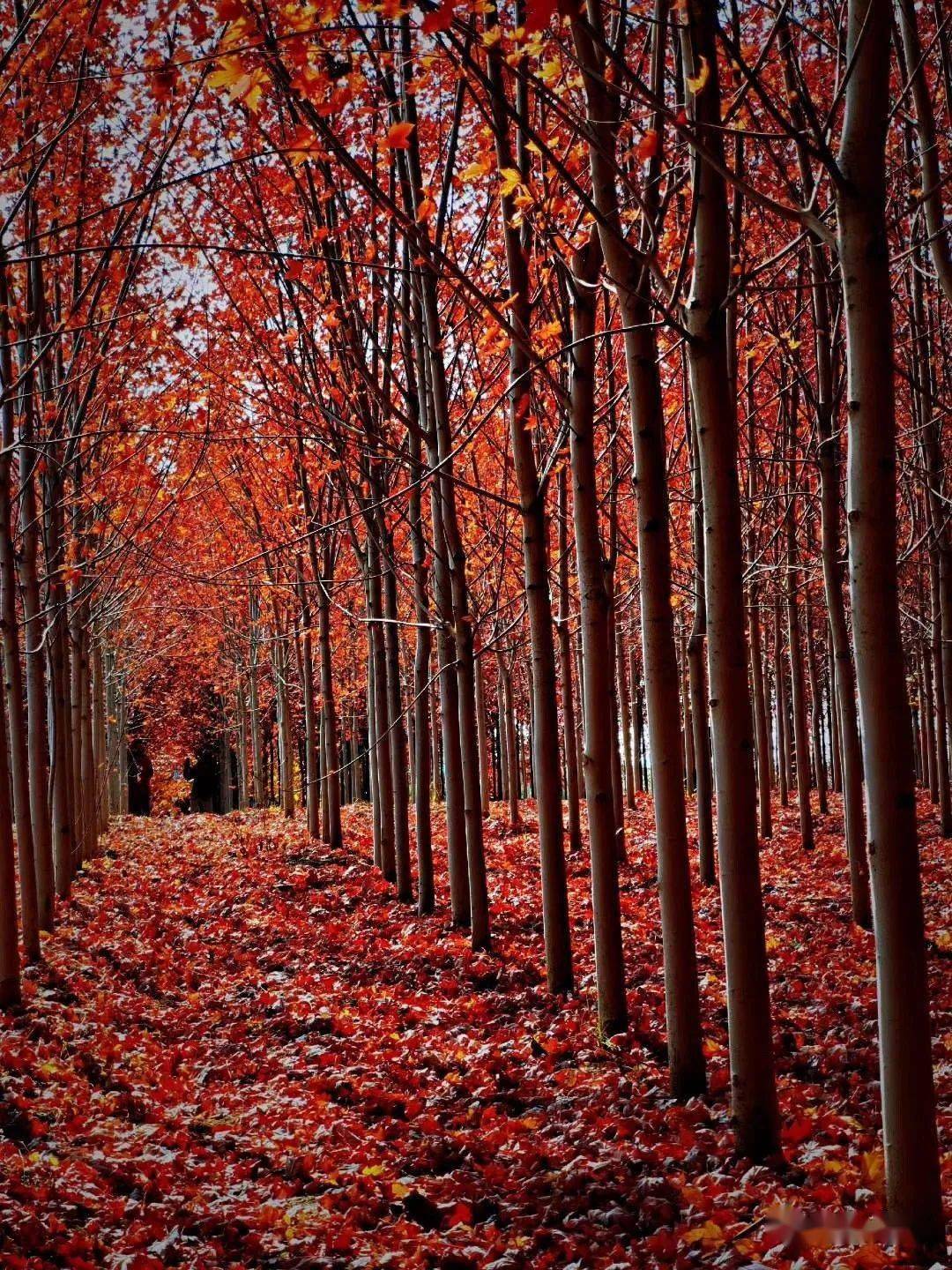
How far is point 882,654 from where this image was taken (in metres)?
3.04

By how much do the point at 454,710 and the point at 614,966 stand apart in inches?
148

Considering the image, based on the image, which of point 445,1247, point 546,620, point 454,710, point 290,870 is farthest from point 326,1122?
point 290,870

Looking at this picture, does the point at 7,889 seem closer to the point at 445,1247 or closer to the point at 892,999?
the point at 445,1247

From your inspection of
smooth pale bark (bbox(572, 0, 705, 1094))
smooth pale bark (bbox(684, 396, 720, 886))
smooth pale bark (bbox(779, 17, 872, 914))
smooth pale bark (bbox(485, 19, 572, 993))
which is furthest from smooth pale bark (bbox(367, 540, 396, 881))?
smooth pale bark (bbox(572, 0, 705, 1094))

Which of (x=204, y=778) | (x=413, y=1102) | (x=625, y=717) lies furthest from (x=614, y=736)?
(x=204, y=778)

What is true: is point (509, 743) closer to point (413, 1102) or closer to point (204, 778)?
point (413, 1102)

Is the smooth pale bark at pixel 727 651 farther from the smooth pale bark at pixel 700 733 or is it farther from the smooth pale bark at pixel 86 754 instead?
the smooth pale bark at pixel 86 754

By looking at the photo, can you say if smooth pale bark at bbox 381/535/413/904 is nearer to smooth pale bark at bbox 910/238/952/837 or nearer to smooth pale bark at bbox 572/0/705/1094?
smooth pale bark at bbox 572/0/705/1094

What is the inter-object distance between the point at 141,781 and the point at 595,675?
34.9 m

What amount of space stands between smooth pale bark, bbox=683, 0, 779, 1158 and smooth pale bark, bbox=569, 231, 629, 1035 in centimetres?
149

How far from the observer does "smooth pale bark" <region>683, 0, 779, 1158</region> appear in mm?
3848

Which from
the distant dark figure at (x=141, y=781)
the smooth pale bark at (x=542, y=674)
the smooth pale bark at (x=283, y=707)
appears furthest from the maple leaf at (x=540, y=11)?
the distant dark figure at (x=141, y=781)

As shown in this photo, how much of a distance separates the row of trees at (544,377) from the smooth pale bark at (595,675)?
2 cm

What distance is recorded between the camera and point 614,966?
5504 millimetres
